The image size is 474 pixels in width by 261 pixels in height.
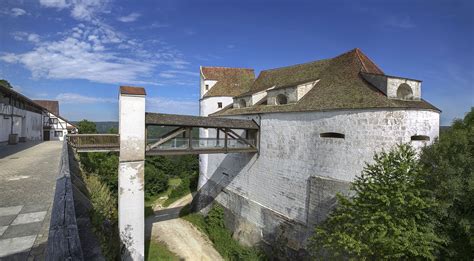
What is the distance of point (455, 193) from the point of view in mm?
7754

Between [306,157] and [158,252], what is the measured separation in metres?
9.12

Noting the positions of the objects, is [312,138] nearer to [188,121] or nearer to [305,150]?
[305,150]

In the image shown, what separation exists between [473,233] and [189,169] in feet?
102

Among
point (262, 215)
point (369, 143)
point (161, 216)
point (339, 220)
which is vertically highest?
point (369, 143)

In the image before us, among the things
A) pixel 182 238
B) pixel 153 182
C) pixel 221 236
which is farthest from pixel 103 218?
pixel 153 182

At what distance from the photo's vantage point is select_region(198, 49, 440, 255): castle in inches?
404

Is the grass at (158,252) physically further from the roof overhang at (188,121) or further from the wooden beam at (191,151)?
the roof overhang at (188,121)

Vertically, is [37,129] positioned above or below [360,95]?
below

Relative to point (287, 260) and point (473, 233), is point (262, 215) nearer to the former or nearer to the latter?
point (287, 260)

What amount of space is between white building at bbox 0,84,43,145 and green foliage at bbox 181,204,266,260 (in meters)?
12.2

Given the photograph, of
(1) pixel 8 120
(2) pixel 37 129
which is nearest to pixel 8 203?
(1) pixel 8 120

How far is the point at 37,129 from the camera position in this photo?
25953 mm

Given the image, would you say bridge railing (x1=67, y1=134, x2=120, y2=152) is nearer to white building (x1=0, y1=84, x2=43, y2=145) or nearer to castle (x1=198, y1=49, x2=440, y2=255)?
white building (x1=0, y1=84, x2=43, y2=145)

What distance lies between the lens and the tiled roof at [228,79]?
22094 millimetres
